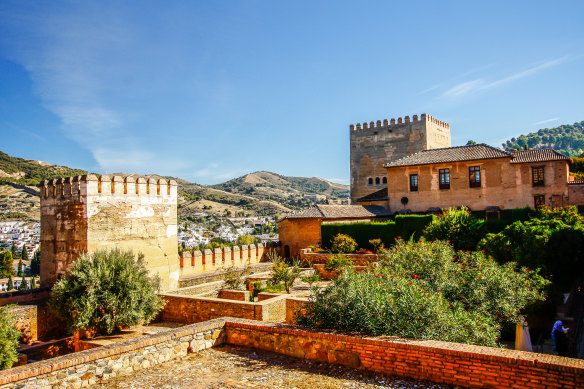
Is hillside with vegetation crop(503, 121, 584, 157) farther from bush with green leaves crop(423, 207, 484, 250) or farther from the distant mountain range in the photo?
bush with green leaves crop(423, 207, 484, 250)

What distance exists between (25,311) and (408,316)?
411 inches

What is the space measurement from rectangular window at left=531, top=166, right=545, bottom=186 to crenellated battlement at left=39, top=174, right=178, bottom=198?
20.7 metres

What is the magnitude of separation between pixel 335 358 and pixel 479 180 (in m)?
22.0

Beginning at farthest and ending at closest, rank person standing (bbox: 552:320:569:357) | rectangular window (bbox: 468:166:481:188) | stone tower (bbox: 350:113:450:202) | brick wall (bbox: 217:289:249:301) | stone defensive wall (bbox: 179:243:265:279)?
stone tower (bbox: 350:113:450:202)
rectangular window (bbox: 468:166:481:188)
stone defensive wall (bbox: 179:243:265:279)
brick wall (bbox: 217:289:249:301)
person standing (bbox: 552:320:569:357)

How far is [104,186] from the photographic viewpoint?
1304 centimetres

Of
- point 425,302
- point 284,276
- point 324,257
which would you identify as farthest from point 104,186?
point 324,257

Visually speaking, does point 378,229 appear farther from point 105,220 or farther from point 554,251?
point 105,220

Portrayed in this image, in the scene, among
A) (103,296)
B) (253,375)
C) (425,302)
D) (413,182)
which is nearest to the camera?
(253,375)

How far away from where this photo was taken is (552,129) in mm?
174000

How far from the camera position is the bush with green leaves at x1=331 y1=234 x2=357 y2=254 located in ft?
71.6

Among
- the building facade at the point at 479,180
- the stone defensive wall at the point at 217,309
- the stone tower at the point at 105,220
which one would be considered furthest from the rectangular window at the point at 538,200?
the stone tower at the point at 105,220

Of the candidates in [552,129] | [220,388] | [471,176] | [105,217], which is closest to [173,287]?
[105,217]

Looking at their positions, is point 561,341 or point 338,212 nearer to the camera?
point 561,341

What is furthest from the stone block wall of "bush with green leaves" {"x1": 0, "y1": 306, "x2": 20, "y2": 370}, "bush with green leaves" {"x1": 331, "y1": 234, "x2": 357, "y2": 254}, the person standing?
"bush with green leaves" {"x1": 331, "y1": 234, "x2": 357, "y2": 254}
